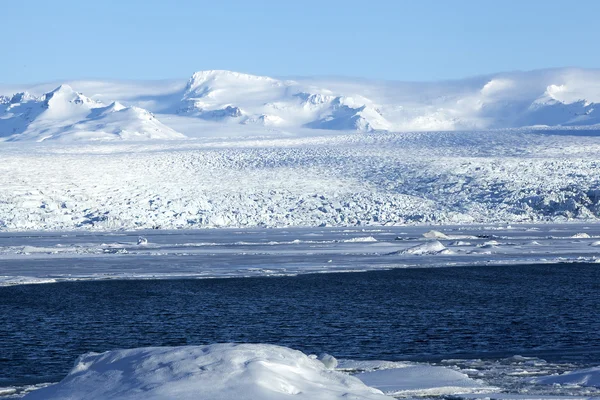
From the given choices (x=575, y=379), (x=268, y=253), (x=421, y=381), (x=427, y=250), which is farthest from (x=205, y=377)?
(x=427, y=250)

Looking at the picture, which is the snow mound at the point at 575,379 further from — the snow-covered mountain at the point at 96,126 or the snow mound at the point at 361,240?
the snow-covered mountain at the point at 96,126

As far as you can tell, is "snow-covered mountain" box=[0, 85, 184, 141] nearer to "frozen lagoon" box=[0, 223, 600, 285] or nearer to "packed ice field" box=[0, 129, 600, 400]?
"packed ice field" box=[0, 129, 600, 400]

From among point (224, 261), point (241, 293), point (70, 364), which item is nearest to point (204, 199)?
point (224, 261)

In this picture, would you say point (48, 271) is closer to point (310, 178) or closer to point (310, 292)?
point (310, 292)

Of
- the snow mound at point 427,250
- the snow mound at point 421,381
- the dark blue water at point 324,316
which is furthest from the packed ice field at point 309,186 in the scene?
the snow mound at point 421,381

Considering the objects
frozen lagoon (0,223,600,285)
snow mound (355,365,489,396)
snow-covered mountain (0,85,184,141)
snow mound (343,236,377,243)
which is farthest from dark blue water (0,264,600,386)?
snow-covered mountain (0,85,184,141)

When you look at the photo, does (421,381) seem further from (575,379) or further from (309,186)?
(309,186)
